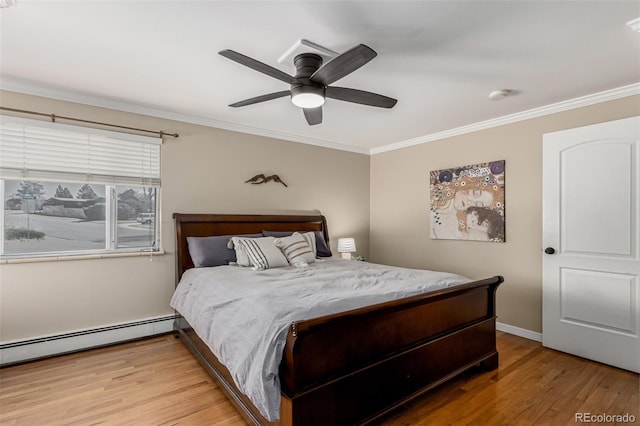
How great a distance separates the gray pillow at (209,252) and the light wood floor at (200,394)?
2.92 ft

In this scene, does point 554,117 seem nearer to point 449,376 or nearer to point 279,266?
point 449,376

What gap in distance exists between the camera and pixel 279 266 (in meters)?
3.30

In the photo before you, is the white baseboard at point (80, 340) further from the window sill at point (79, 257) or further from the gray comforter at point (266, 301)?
the window sill at point (79, 257)

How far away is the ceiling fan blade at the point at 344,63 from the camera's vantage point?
170 cm

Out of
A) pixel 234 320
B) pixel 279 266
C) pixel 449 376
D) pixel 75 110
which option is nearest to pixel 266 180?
pixel 279 266

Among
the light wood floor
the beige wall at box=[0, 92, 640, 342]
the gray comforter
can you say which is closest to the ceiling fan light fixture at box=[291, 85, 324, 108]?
the gray comforter

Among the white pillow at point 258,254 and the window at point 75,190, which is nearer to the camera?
the window at point 75,190

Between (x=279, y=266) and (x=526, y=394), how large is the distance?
225 cm

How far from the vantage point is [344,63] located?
182 cm

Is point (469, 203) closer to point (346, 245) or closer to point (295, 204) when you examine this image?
point (346, 245)

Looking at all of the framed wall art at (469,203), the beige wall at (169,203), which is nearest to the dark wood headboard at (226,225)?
the beige wall at (169,203)

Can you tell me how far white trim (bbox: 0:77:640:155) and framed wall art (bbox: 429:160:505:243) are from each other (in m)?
0.48

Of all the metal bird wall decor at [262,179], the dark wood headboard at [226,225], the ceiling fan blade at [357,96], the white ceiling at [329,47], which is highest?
the white ceiling at [329,47]

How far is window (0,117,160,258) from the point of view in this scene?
2822 mm
